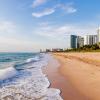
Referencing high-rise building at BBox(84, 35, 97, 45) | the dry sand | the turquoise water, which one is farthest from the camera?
high-rise building at BBox(84, 35, 97, 45)

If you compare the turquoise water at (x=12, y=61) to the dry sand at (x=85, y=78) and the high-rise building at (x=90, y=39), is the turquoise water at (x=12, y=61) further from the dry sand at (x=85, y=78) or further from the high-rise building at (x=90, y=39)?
the high-rise building at (x=90, y=39)

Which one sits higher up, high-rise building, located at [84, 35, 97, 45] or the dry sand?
high-rise building, located at [84, 35, 97, 45]

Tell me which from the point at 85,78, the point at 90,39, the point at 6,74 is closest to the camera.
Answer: the point at 85,78

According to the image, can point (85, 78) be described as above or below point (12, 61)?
above

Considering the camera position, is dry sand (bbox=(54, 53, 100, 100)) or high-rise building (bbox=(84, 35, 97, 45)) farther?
high-rise building (bbox=(84, 35, 97, 45))

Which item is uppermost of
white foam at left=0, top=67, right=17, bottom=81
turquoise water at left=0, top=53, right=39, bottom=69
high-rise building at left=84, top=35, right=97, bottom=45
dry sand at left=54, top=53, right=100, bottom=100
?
high-rise building at left=84, top=35, right=97, bottom=45

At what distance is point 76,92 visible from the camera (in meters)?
7.66

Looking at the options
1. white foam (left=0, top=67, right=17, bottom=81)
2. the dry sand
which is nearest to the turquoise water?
white foam (left=0, top=67, right=17, bottom=81)

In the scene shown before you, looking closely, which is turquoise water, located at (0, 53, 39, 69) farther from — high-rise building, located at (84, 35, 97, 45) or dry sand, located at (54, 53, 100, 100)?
high-rise building, located at (84, 35, 97, 45)

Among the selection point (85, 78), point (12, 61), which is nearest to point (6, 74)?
point (85, 78)

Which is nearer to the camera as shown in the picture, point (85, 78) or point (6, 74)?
point (85, 78)

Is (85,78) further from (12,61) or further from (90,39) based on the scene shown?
(90,39)

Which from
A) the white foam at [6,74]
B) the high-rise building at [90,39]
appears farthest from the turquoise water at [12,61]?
the high-rise building at [90,39]

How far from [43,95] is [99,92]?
2.27 metres
